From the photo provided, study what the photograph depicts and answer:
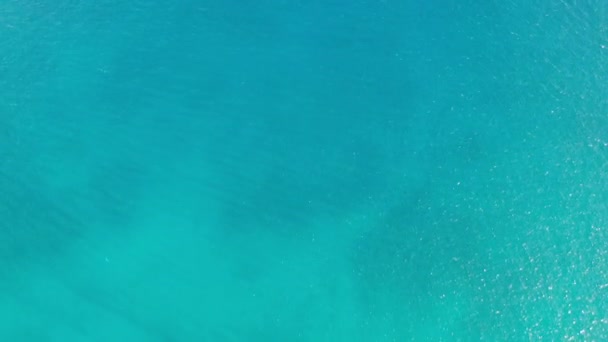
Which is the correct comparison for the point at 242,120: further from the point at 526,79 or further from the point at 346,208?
the point at 526,79

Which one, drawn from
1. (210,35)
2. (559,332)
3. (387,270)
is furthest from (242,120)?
(559,332)

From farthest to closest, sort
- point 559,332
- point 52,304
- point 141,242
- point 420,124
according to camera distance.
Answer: point 420,124 < point 141,242 < point 52,304 < point 559,332

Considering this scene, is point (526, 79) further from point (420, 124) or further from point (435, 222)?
point (435, 222)

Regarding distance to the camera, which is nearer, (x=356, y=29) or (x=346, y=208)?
(x=346, y=208)

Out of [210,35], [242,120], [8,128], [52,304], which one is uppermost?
[210,35]

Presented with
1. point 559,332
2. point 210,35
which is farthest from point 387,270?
point 210,35

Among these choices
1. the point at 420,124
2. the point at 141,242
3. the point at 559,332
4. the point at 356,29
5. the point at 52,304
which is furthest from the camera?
the point at 356,29

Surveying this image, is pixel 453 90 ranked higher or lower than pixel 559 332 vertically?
higher
